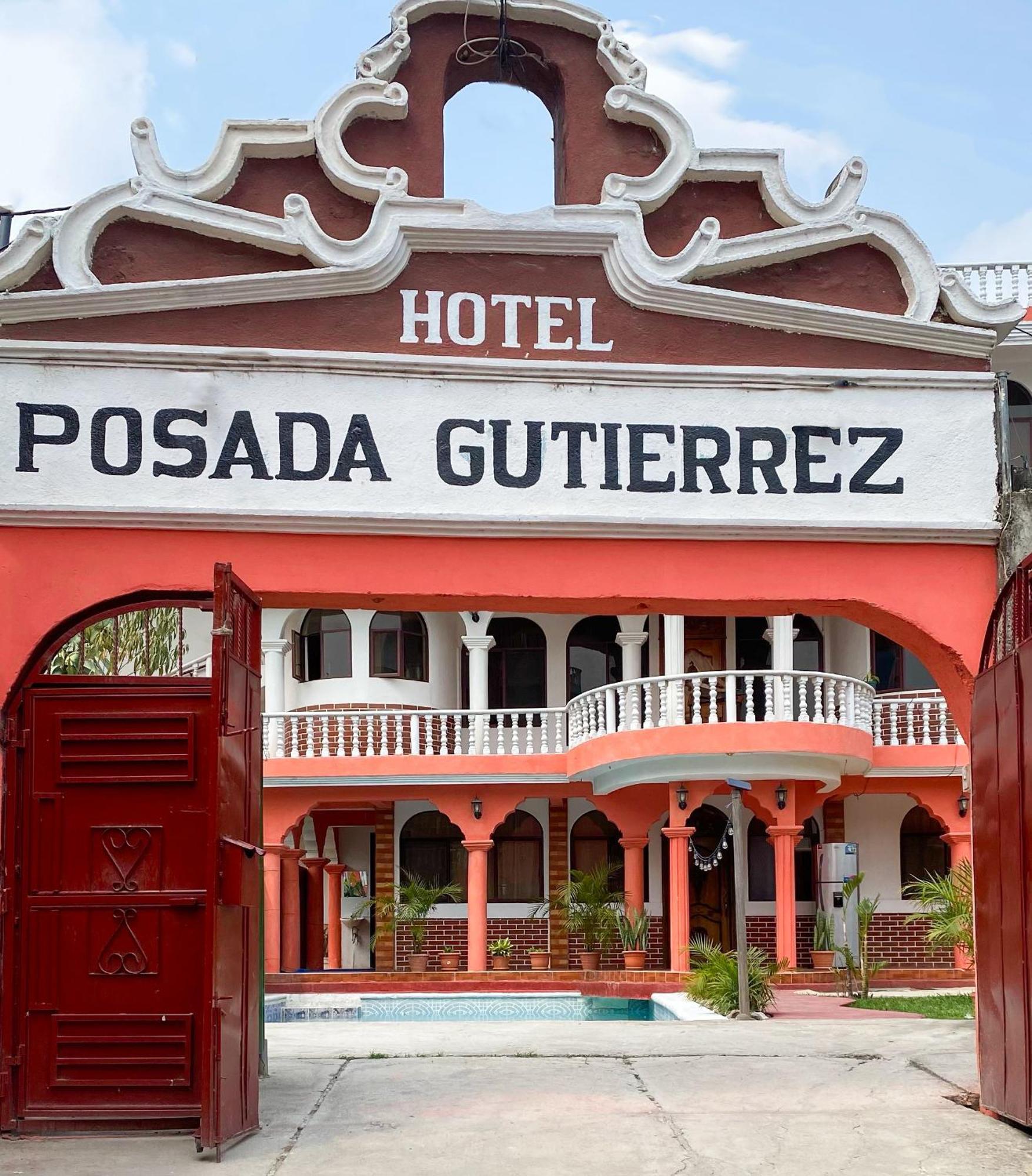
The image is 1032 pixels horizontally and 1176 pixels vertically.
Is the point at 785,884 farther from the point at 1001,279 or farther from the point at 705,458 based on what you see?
the point at 705,458

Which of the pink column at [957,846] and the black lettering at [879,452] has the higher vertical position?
the black lettering at [879,452]

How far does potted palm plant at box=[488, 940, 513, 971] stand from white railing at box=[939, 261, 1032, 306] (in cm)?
1212

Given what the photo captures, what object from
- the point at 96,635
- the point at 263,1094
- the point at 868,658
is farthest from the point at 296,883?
the point at 263,1094

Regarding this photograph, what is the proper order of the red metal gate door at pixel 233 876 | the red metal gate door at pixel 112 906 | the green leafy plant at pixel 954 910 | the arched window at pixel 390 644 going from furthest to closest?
the arched window at pixel 390 644 < the green leafy plant at pixel 954 910 < the red metal gate door at pixel 112 906 < the red metal gate door at pixel 233 876

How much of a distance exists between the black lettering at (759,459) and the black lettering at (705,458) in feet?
0.24

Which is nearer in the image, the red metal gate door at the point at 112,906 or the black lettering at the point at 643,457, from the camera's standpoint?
the red metal gate door at the point at 112,906

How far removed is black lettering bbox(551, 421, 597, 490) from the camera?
8.30m

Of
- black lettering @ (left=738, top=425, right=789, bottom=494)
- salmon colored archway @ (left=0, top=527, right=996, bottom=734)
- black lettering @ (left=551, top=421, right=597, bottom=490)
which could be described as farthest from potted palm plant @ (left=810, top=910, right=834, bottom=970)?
black lettering @ (left=551, top=421, right=597, bottom=490)

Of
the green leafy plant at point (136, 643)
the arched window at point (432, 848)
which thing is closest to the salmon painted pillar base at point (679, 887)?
the arched window at point (432, 848)

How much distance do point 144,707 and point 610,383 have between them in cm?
286

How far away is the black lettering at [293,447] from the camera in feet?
26.7

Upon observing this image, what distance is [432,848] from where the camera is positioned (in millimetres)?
28703

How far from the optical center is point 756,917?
1046 inches

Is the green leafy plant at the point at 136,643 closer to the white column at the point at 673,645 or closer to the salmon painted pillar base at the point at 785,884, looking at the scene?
the white column at the point at 673,645
